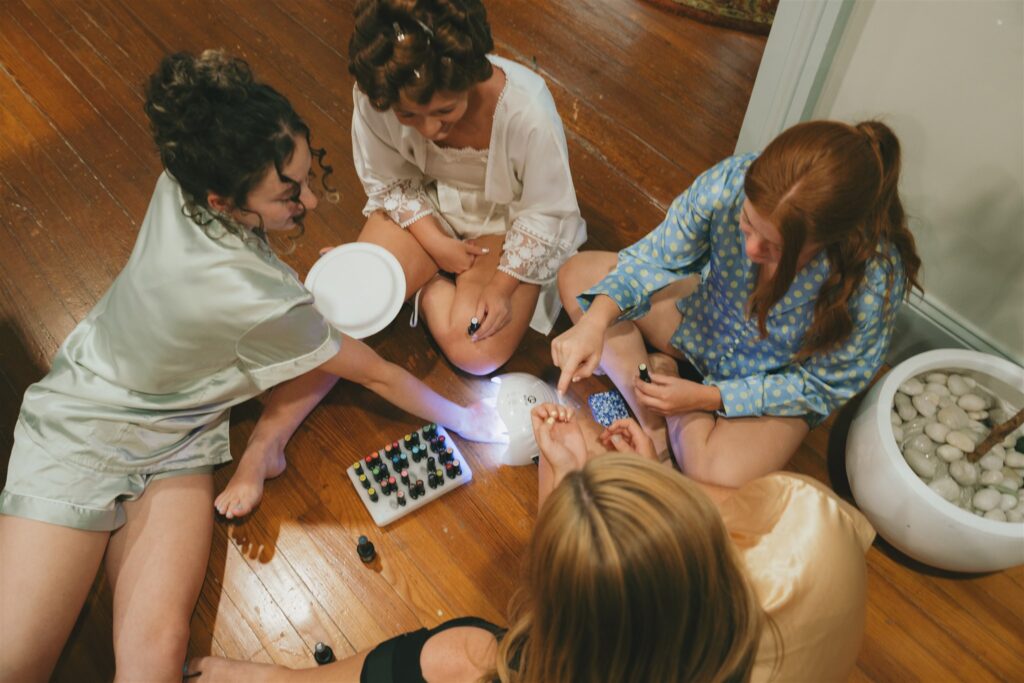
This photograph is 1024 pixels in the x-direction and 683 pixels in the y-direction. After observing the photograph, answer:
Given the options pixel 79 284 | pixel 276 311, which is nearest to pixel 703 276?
pixel 276 311

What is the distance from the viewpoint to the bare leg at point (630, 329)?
1.57 meters

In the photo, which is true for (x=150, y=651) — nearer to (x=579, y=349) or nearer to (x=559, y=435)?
(x=559, y=435)

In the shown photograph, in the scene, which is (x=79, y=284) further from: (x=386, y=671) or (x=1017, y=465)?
(x=1017, y=465)

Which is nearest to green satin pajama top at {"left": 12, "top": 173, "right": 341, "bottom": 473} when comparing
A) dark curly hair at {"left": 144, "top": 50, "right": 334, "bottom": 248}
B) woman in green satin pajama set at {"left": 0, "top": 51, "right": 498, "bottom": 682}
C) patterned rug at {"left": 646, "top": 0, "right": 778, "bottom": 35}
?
woman in green satin pajama set at {"left": 0, "top": 51, "right": 498, "bottom": 682}

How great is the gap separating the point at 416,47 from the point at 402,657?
92 cm

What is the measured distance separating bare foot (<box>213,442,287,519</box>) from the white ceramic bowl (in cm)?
112

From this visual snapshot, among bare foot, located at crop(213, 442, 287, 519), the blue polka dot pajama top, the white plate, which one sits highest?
the blue polka dot pajama top

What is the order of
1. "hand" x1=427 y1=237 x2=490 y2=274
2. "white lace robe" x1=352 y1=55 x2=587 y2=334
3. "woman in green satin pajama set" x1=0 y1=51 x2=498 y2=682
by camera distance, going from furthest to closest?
1. "hand" x1=427 y1=237 x2=490 y2=274
2. "white lace robe" x1=352 y1=55 x2=587 y2=334
3. "woman in green satin pajama set" x1=0 y1=51 x2=498 y2=682

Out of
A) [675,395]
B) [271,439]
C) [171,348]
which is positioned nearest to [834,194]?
[675,395]

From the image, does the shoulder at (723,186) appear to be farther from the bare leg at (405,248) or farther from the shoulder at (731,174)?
the bare leg at (405,248)

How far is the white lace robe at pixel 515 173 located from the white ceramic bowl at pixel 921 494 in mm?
663

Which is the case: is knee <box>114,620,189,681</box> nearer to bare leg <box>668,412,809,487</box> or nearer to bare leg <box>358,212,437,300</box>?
bare leg <box>358,212,437,300</box>

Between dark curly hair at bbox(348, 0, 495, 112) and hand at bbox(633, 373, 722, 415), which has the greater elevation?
dark curly hair at bbox(348, 0, 495, 112)

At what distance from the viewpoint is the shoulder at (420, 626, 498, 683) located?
3.68 feet
